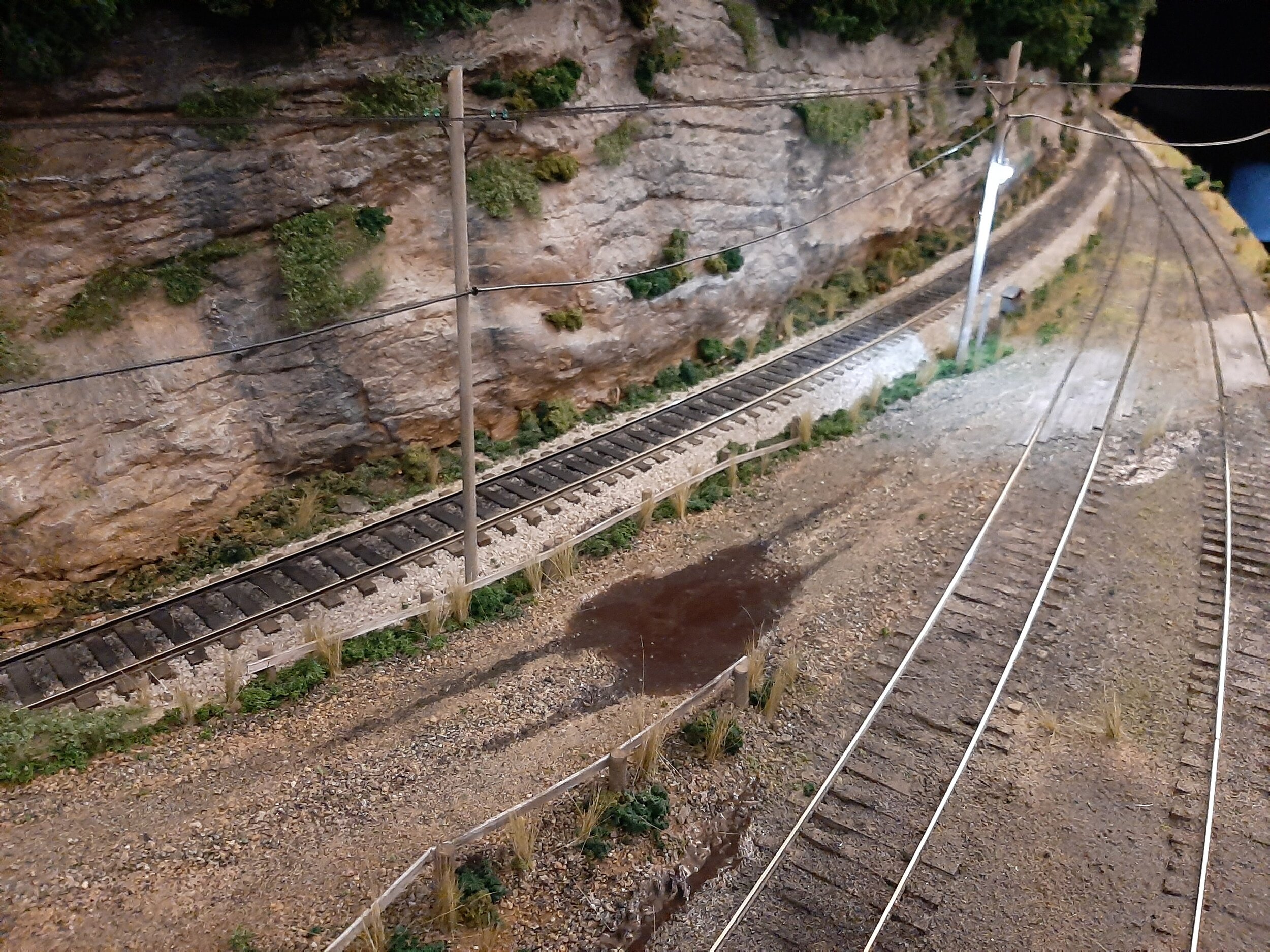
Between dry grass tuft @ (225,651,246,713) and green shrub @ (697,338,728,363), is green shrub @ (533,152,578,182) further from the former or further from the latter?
dry grass tuft @ (225,651,246,713)

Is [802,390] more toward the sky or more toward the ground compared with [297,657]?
more toward the sky

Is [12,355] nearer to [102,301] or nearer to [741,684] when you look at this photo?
[102,301]

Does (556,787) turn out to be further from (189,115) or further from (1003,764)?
(189,115)

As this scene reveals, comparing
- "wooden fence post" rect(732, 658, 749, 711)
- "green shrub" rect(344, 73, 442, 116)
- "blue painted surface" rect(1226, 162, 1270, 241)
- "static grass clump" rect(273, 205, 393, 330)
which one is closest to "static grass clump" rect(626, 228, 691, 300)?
"green shrub" rect(344, 73, 442, 116)

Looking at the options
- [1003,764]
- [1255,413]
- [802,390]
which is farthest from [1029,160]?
[1003,764]

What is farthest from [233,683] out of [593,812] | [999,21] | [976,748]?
[999,21]

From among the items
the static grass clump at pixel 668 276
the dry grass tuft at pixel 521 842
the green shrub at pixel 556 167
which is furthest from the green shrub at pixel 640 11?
the dry grass tuft at pixel 521 842

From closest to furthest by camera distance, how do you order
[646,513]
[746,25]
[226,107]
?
1. [226,107]
2. [646,513]
3. [746,25]
